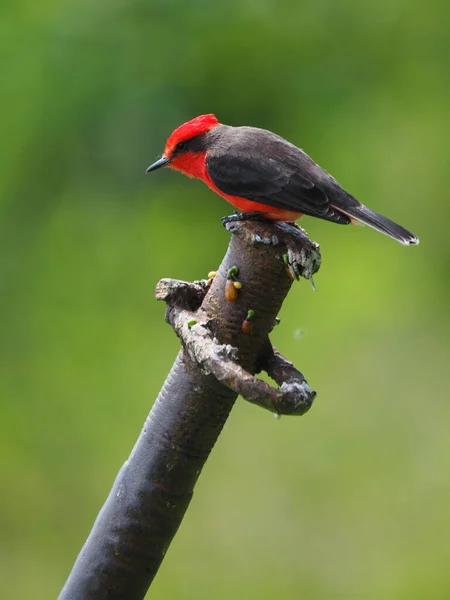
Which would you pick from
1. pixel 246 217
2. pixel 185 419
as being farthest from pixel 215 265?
pixel 185 419

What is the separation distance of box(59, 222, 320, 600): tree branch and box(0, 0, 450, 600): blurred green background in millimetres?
2077

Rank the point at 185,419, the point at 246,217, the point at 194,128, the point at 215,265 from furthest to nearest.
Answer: the point at 215,265 < the point at 194,128 < the point at 246,217 < the point at 185,419

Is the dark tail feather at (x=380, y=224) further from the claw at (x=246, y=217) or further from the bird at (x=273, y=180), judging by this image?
the claw at (x=246, y=217)

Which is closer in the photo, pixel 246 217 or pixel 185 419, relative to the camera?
pixel 185 419

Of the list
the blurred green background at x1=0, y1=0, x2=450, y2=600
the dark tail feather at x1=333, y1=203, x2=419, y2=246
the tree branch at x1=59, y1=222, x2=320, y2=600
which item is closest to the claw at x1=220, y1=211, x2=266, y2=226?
the tree branch at x1=59, y1=222, x2=320, y2=600

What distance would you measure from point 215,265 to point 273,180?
171cm

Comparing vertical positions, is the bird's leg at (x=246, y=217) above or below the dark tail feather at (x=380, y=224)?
below

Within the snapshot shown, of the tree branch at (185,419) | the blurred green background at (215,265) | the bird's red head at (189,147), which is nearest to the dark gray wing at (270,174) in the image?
the bird's red head at (189,147)

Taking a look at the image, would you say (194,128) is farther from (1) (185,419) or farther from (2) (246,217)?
(1) (185,419)

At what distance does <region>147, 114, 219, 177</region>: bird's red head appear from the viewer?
249cm

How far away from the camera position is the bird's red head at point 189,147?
2.49 meters

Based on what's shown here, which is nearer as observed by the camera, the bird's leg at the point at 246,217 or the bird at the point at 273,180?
the bird's leg at the point at 246,217

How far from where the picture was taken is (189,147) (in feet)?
8.28

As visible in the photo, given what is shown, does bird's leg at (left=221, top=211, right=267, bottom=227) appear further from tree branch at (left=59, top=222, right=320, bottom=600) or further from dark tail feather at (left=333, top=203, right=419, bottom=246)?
dark tail feather at (left=333, top=203, right=419, bottom=246)
